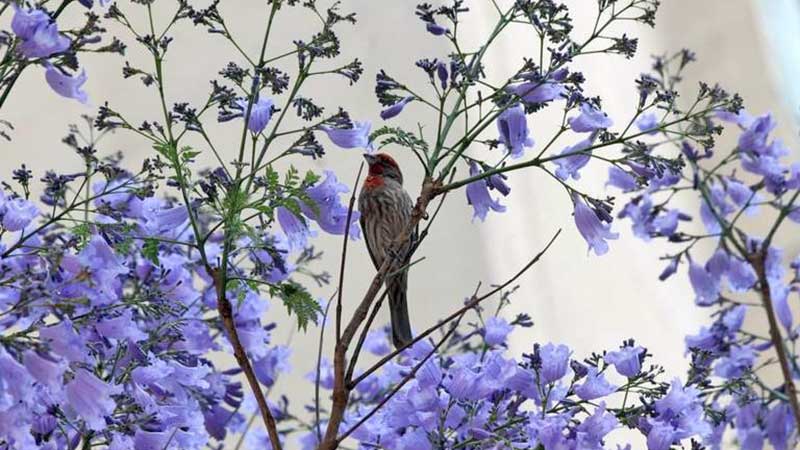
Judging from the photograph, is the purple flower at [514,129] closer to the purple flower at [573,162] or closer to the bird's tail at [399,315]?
the purple flower at [573,162]

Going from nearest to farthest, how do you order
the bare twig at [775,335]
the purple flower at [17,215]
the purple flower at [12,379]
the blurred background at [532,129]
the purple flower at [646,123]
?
the purple flower at [12,379] < the purple flower at [17,215] < the bare twig at [775,335] < the purple flower at [646,123] < the blurred background at [532,129]

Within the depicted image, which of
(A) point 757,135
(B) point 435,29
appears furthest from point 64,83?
(A) point 757,135

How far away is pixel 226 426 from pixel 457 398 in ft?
0.94

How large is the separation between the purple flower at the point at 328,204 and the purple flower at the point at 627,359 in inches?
7.5

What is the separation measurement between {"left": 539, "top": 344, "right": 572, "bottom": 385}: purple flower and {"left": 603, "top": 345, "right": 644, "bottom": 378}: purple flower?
0.10ft

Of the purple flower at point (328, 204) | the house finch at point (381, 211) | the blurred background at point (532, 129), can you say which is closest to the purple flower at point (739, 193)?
the house finch at point (381, 211)

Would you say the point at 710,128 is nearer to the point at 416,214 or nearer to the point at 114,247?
the point at 416,214

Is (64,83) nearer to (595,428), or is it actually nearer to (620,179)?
(595,428)

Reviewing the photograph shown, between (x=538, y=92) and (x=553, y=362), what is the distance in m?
0.17

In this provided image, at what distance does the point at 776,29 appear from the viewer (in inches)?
92.7

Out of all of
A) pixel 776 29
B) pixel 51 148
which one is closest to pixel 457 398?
pixel 51 148

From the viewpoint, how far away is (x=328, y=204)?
72cm

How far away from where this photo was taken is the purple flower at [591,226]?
0.73 metres

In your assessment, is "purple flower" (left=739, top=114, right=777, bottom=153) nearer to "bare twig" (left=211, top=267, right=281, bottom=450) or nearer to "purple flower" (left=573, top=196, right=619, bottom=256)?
"purple flower" (left=573, top=196, right=619, bottom=256)
